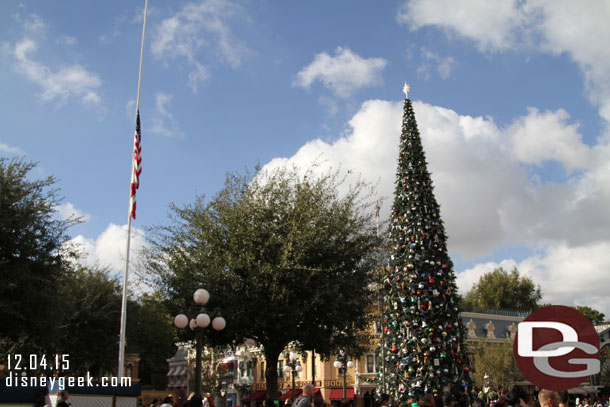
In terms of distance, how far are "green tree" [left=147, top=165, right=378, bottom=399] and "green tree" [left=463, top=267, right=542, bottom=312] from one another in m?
54.9

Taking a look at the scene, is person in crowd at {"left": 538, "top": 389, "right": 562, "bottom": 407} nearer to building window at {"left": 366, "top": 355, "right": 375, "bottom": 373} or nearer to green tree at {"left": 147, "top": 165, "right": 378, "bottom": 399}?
green tree at {"left": 147, "top": 165, "right": 378, "bottom": 399}

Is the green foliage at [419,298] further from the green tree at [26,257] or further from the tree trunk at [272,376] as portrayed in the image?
the green tree at [26,257]

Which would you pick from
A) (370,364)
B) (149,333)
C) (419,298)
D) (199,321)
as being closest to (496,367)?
(370,364)

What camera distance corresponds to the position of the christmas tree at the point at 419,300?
18.6 meters

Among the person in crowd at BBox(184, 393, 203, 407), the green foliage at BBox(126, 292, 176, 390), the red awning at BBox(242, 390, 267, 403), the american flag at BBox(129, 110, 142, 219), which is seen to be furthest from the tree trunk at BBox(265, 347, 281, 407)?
the red awning at BBox(242, 390, 267, 403)

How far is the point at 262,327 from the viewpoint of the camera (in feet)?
69.8

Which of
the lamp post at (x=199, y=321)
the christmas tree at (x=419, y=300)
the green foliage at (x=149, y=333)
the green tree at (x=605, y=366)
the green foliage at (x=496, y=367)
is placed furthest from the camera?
the green tree at (x=605, y=366)

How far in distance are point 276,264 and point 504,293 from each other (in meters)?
60.3

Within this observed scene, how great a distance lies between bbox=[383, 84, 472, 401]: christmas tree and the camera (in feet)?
61.0

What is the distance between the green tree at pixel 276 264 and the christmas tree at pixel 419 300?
2424 millimetres

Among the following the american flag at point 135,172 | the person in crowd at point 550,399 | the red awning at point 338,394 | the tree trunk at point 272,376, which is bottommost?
the red awning at point 338,394

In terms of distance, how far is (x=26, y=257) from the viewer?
64.3ft

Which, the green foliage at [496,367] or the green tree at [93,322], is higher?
the green tree at [93,322]

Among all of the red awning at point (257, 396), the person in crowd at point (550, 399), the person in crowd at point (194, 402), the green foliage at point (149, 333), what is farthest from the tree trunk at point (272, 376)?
the red awning at point (257, 396)
